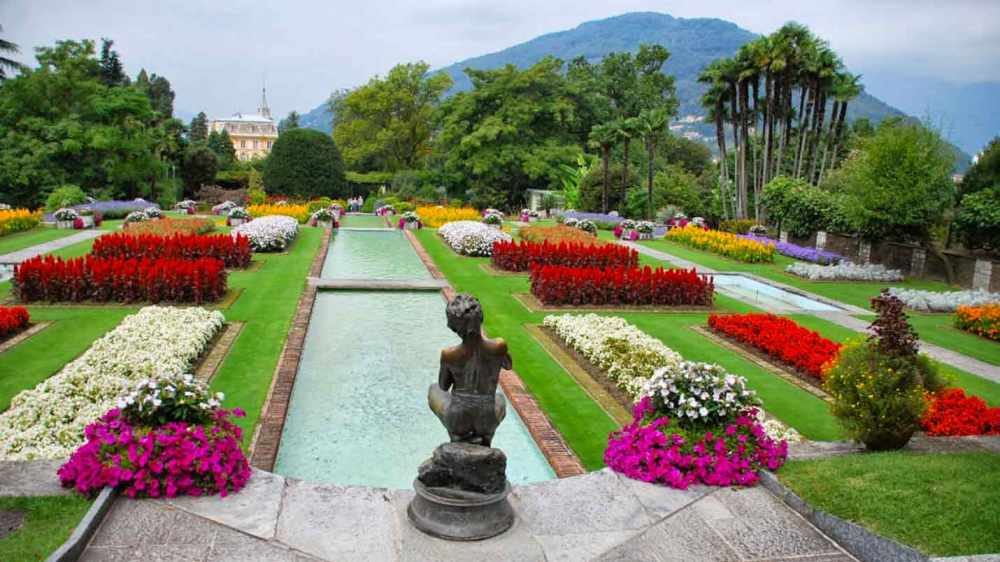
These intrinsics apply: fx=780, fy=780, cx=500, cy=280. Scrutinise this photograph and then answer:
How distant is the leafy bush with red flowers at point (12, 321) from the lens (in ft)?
41.3

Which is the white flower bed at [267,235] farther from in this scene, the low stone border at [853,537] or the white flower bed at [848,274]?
the low stone border at [853,537]

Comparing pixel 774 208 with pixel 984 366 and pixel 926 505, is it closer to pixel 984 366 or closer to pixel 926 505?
pixel 984 366

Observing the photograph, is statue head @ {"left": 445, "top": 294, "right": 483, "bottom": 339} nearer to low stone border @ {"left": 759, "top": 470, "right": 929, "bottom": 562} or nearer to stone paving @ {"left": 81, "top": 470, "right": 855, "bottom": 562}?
stone paving @ {"left": 81, "top": 470, "right": 855, "bottom": 562}

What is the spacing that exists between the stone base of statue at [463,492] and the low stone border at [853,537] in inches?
99.5

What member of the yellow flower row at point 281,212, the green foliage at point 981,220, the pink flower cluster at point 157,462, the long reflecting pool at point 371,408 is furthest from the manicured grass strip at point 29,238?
the green foliage at point 981,220

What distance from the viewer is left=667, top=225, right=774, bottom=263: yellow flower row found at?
2670 centimetres

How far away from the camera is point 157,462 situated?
626cm

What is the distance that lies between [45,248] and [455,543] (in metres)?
22.6

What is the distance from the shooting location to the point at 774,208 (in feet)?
102

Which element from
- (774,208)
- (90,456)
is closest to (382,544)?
(90,456)

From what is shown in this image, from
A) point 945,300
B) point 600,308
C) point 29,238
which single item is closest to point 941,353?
point 945,300

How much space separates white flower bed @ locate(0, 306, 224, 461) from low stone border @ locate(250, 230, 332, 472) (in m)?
1.16

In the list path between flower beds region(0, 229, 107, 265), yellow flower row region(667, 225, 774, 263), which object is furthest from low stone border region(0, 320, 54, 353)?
yellow flower row region(667, 225, 774, 263)

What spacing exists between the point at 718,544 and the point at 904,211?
20.2m
